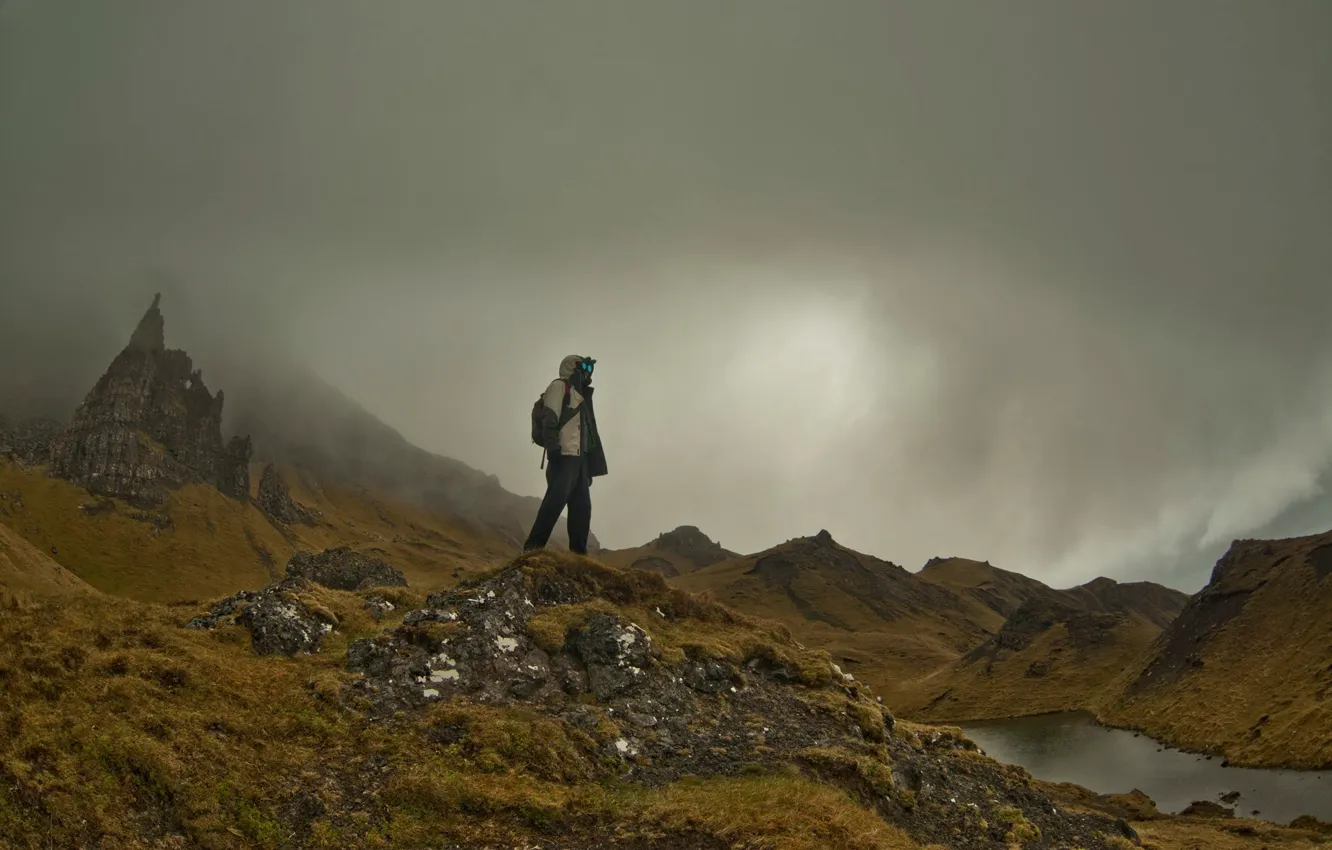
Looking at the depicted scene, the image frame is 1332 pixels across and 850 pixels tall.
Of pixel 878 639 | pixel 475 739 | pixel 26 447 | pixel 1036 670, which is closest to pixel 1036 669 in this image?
pixel 1036 670

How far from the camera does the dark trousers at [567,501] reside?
21547 millimetres

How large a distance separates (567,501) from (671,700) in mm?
7690

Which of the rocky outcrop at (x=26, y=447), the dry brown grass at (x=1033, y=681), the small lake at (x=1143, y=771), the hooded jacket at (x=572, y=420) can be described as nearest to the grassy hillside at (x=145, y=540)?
the rocky outcrop at (x=26, y=447)

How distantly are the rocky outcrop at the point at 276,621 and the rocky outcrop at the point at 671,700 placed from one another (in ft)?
4.30

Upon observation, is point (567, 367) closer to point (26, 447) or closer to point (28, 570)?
point (28, 570)

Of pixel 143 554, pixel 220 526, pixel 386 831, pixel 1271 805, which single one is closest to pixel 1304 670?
pixel 1271 805

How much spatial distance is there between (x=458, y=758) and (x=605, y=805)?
274 cm

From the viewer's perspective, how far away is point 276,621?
15.6 m

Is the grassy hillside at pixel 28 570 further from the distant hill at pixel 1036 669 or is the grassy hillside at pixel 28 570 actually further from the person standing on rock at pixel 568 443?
the distant hill at pixel 1036 669

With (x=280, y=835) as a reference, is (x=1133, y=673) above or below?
above

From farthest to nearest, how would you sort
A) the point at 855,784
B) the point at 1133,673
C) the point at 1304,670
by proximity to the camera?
the point at 1133,673 → the point at 1304,670 → the point at 855,784

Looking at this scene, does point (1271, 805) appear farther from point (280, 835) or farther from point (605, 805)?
point (280, 835)

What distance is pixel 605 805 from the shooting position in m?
11.9

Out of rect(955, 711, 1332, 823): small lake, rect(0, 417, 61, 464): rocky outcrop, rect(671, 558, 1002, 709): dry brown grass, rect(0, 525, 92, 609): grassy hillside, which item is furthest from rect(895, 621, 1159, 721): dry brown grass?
rect(0, 417, 61, 464): rocky outcrop
